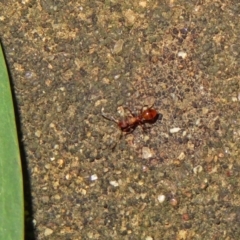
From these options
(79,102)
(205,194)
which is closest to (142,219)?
(205,194)

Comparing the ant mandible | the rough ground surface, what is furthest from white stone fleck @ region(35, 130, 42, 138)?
the ant mandible

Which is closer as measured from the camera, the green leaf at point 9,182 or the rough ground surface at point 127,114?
the green leaf at point 9,182

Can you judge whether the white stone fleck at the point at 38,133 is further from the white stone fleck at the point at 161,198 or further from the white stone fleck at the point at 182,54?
the white stone fleck at the point at 182,54

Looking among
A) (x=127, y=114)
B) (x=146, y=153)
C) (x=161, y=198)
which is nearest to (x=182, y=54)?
(x=127, y=114)

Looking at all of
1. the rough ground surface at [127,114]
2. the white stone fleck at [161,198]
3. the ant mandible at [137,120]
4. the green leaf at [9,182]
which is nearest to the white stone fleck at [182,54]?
the rough ground surface at [127,114]

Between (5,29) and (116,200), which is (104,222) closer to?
(116,200)

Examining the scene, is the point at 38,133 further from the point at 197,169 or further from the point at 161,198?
the point at 197,169

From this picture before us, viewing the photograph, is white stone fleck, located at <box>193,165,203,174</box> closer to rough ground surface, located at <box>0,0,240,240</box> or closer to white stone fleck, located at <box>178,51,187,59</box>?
rough ground surface, located at <box>0,0,240,240</box>
